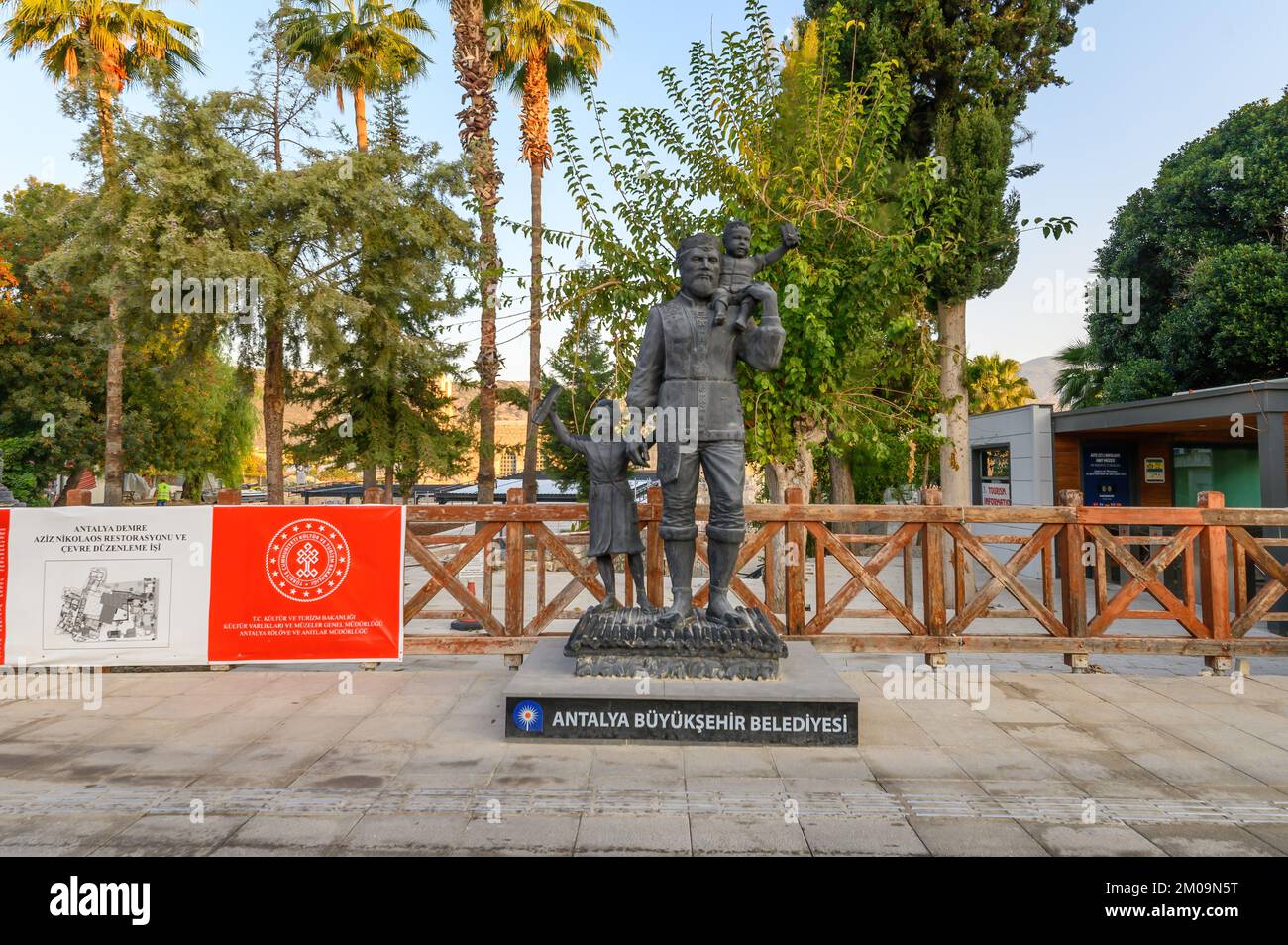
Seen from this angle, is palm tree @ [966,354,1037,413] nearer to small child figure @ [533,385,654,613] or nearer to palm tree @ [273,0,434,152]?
palm tree @ [273,0,434,152]

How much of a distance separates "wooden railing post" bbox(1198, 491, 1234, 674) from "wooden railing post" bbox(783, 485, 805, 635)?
11.3 ft

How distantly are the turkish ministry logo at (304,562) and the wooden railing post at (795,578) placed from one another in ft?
12.6

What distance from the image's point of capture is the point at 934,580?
21.2ft

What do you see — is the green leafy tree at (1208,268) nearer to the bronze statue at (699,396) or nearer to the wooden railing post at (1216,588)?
the wooden railing post at (1216,588)

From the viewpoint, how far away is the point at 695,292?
5.12 metres

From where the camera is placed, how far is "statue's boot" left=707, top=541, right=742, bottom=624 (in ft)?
17.0

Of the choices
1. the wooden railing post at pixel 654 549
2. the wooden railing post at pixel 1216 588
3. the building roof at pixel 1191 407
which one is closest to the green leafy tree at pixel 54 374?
the wooden railing post at pixel 654 549

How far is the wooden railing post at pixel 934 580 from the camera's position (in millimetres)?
6398

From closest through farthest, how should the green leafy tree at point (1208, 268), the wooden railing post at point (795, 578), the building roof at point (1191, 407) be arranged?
the wooden railing post at point (795, 578), the building roof at point (1191, 407), the green leafy tree at point (1208, 268)

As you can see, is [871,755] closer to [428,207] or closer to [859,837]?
[859,837]

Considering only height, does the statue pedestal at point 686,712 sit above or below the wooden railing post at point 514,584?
below

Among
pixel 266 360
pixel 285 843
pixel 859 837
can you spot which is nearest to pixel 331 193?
pixel 266 360

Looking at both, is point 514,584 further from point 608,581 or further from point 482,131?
point 482,131

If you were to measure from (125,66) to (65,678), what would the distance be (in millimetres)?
20003
